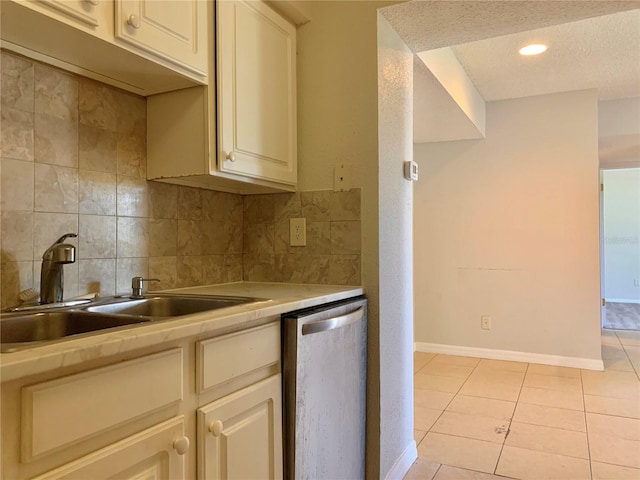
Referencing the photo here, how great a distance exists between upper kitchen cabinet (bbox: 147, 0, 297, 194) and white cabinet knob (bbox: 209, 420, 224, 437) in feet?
2.66

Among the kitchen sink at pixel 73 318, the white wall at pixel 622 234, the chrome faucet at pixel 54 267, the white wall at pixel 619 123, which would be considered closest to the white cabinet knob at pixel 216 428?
the kitchen sink at pixel 73 318

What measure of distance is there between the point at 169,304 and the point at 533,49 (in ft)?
9.13

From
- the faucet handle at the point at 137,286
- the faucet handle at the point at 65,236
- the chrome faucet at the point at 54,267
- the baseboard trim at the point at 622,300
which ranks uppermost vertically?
the faucet handle at the point at 65,236

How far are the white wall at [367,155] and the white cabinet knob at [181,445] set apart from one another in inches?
37.5

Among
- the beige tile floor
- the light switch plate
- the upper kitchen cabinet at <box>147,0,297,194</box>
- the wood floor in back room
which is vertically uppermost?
the upper kitchen cabinet at <box>147,0,297,194</box>

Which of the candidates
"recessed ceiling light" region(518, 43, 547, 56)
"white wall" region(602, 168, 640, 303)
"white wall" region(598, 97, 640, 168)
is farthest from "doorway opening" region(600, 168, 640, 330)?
"recessed ceiling light" region(518, 43, 547, 56)

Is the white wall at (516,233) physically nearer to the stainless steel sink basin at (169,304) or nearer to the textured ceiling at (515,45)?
the textured ceiling at (515,45)

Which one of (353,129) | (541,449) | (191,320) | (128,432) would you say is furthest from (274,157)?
(541,449)

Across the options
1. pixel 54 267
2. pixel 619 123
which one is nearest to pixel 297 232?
pixel 54 267

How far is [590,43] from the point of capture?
2.86 metres

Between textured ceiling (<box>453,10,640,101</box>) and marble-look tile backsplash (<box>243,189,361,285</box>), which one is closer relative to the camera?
marble-look tile backsplash (<box>243,189,361,285</box>)

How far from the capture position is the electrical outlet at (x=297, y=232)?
195 cm

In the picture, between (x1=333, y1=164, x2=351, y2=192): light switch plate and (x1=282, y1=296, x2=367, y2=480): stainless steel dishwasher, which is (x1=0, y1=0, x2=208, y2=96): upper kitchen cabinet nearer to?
(x1=333, y1=164, x2=351, y2=192): light switch plate

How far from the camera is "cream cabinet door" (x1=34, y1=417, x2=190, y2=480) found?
79 centimetres
